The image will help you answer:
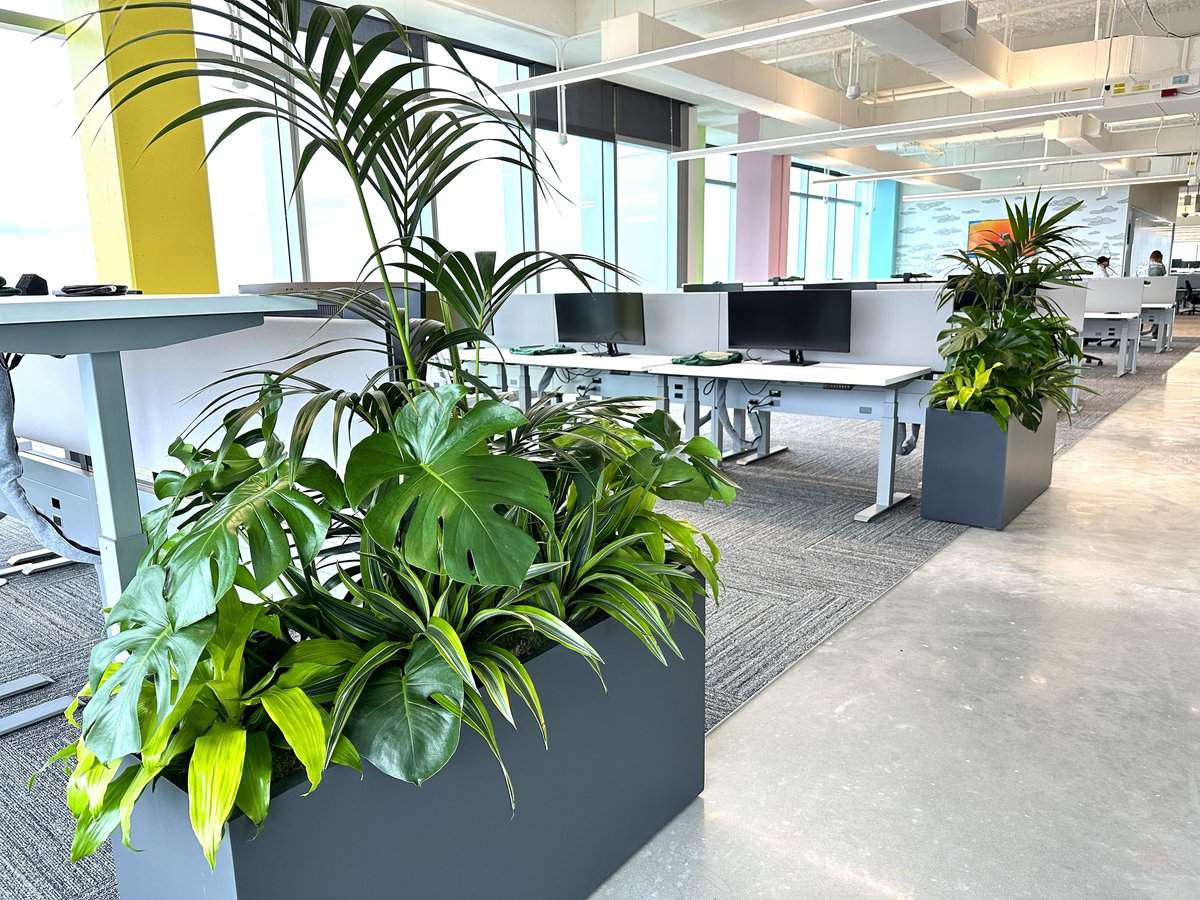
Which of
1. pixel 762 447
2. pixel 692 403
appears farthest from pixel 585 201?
pixel 692 403

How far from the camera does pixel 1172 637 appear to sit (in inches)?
102

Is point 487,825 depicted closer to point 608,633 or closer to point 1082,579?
point 608,633

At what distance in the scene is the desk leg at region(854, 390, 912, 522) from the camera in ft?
12.5

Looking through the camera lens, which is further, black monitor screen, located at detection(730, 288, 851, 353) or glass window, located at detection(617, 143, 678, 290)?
glass window, located at detection(617, 143, 678, 290)

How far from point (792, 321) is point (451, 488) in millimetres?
3652

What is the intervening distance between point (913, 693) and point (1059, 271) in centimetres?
217

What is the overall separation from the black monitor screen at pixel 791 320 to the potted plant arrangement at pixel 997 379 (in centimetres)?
62

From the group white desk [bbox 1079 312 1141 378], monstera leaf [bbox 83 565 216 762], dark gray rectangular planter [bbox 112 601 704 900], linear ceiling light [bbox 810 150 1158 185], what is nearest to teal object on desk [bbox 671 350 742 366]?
dark gray rectangular planter [bbox 112 601 704 900]

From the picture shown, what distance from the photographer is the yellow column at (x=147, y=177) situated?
A: 446cm

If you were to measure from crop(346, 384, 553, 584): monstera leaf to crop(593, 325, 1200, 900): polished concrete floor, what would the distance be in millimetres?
846

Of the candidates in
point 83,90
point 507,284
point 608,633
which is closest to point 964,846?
point 608,633

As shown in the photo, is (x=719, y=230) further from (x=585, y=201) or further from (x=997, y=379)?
(x=997, y=379)

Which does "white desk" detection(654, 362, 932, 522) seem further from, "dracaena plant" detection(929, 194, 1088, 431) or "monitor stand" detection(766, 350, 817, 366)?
"dracaena plant" detection(929, 194, 1088, 431)

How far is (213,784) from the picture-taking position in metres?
0.94
